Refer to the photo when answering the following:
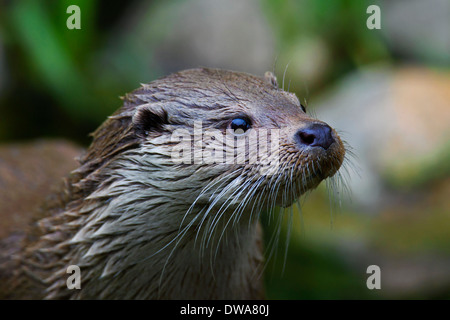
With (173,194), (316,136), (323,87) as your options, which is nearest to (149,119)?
(173,194)

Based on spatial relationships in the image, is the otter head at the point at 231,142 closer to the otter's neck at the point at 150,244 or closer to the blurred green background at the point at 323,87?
the otter's neck at the point at 150,244

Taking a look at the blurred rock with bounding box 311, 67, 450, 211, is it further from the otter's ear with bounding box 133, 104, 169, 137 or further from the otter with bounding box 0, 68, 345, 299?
the otter's ear with bounding box 133, 104, 169, 137

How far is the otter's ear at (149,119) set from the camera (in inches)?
75.0

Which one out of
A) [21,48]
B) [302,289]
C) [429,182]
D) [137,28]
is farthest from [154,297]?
[137,28]

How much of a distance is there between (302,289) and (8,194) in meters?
1.73

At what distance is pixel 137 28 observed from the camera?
521 cm

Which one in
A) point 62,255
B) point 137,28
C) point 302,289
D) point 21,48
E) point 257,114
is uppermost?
point 137,28

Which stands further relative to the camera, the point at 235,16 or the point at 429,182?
the point at 235,16

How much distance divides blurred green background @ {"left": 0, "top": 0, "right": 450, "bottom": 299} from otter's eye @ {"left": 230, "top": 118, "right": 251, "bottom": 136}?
2.94ft

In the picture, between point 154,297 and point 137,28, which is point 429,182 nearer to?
point 154,297

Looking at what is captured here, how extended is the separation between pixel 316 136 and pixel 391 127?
2.34 meters

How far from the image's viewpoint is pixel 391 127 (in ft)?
13.0

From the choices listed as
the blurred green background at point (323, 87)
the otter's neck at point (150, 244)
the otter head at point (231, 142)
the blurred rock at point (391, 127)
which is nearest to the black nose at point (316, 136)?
the otter head at point (231, 142)

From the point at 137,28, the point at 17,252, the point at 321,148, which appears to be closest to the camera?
the point at 321,148
